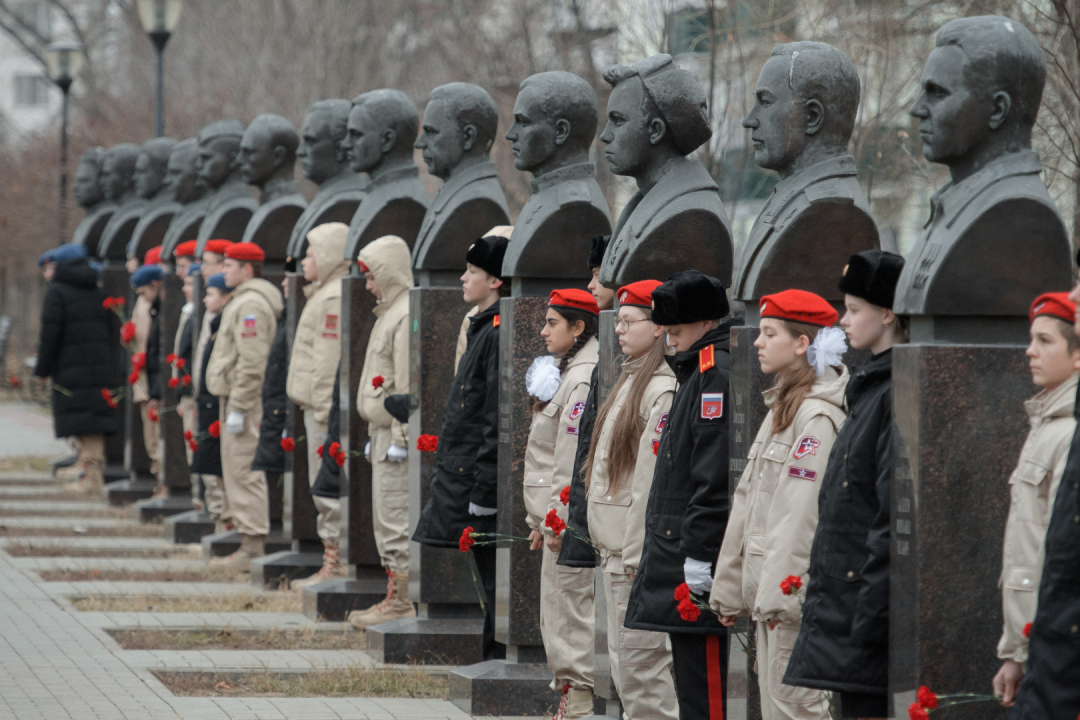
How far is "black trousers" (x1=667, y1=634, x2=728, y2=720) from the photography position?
5.86 metres

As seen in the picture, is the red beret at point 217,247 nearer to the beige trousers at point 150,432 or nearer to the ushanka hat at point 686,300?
the beige trousers at point 150,432

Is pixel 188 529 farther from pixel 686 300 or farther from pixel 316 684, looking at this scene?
pixel 686 300

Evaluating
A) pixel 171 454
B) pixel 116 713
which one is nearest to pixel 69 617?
pixel 116 713

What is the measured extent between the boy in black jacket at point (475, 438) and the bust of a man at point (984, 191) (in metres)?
3.35

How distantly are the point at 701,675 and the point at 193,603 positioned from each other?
5711 millimetres

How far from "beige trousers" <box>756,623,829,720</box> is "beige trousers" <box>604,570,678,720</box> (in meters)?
0.96

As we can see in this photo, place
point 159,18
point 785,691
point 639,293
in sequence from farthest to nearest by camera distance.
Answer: point 159,18 < point 639,293 < point 785,691

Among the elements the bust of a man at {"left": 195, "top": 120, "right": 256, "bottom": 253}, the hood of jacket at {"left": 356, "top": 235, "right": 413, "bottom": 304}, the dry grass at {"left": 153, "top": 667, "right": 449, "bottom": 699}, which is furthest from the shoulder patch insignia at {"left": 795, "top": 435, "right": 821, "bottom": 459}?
Answer: the bust of a man at {"left": 195, "top": 120, "right": 256, "bottom": 253}

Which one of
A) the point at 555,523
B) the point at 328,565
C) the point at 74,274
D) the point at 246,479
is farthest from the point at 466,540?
the point at 74,274

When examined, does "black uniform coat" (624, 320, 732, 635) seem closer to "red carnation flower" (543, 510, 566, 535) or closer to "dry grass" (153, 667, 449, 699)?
"red carnation flower" (543, 510, 566, 535)

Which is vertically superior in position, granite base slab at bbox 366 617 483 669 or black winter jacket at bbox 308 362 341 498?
black winter jacket at bbox 308 362 341 498

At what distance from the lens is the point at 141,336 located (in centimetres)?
1587

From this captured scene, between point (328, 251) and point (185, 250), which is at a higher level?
point (185, 250)

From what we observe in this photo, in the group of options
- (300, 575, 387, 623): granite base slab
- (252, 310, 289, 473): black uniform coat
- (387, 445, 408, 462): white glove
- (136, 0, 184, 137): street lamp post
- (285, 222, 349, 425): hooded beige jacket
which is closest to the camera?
(387, 445, 408, 462): white glove
